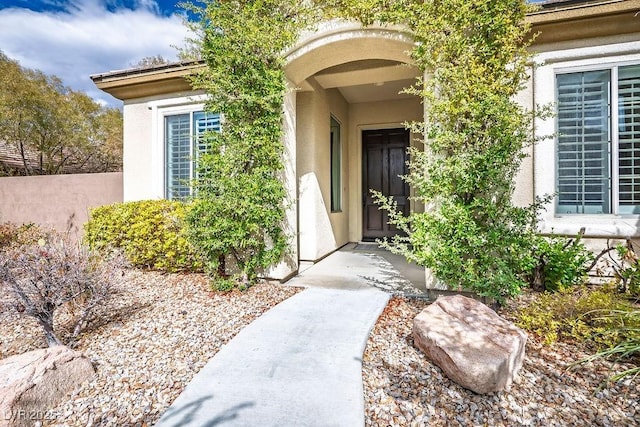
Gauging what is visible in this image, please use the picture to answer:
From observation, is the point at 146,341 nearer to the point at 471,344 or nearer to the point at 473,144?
the point at 471,344

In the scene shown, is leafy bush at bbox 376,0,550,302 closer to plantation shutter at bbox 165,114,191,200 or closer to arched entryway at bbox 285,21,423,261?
arched entryway at bbox 285,21,423,261

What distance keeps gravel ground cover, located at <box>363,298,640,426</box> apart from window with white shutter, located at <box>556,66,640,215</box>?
2697 mm

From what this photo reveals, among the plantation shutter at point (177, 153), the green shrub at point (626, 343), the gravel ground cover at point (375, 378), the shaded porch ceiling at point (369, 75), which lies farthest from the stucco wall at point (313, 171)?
the green shrub at point (626, 343)

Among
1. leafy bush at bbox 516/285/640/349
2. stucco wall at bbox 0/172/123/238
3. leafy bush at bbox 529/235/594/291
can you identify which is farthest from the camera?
stucco wall at bbox 0/172/123/238

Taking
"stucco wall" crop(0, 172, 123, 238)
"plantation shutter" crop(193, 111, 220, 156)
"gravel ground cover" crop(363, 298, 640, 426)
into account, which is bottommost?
"gravel ground cover" crop(363, 298, 640, 426)

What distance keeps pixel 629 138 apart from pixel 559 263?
2107mm

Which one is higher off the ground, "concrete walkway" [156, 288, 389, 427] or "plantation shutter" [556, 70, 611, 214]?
"plantation shutter" [556, 70, 611, 214]

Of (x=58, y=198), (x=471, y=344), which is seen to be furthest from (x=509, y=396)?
(x=58, y=198)

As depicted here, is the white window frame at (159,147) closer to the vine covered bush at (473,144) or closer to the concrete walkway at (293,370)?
the concrete walkway at (293,370)

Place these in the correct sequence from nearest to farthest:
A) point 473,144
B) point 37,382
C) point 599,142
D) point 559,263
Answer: point 37,382
point 473,144
point 559,263
point 599,142

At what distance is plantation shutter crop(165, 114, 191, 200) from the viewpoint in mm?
7203

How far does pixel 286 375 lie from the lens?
2.82 meters

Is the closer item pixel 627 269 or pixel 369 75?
pixel 627 269

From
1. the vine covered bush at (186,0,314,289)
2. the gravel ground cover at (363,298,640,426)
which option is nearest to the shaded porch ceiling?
the vine covered bush at (186,0,314,289)
